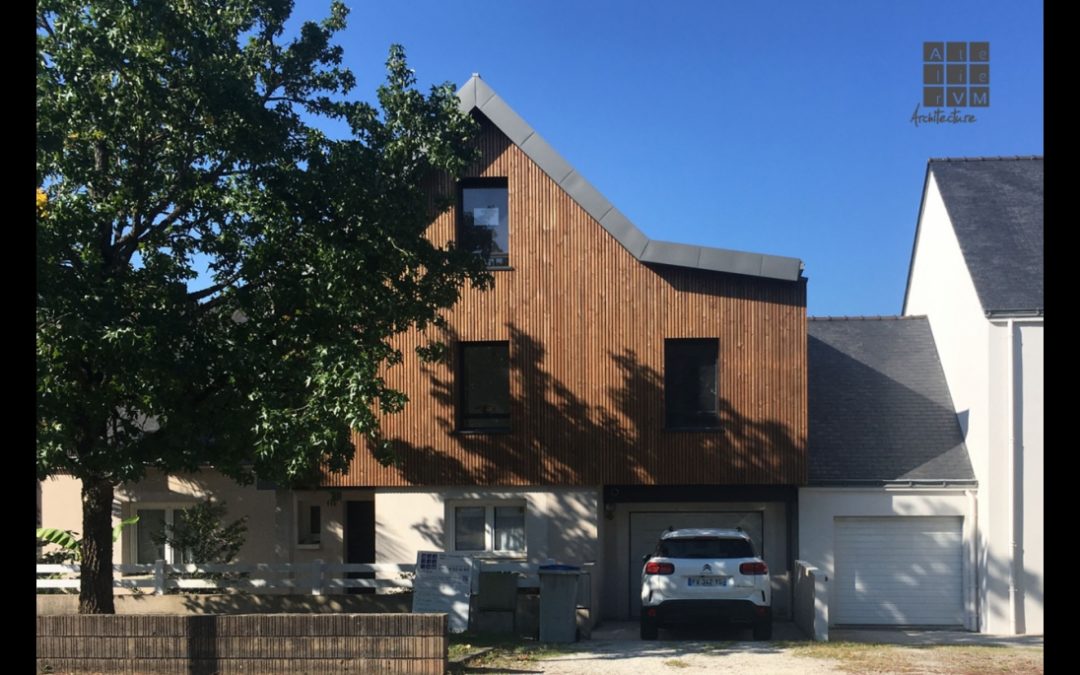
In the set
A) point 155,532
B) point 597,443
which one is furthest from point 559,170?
point 155,532

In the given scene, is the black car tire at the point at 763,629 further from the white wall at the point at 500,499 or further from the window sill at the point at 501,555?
the window sill at the point at 501,555

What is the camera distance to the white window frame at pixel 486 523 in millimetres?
17859

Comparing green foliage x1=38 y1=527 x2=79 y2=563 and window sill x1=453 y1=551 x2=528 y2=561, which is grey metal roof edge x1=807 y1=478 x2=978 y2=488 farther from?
green foliage x1=38 y1=527 x2=79 y2=563

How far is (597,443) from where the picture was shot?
17.6 meters

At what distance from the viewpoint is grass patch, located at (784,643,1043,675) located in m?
12.2

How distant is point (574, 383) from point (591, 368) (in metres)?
0.40

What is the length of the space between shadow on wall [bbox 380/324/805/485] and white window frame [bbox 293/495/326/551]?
7.54 ft

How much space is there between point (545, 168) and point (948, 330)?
913 cm

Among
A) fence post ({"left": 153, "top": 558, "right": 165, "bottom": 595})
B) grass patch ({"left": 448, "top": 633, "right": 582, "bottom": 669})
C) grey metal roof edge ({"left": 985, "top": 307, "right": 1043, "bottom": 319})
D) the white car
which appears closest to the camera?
grass patch ({"left": 448, "top": 633, "right": 582, "bottom": 669})

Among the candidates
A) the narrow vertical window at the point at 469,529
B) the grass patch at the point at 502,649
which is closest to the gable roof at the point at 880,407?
the narrow vertical window at the point at 469,529

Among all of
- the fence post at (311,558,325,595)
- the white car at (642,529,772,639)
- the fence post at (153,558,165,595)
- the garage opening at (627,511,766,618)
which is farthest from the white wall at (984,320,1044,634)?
the fence post at (153,558,165,595)

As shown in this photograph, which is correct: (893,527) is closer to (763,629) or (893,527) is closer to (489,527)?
(763,629)

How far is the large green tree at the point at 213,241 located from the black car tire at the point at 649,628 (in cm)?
493
